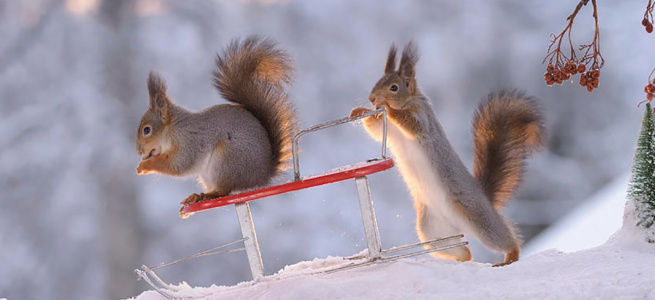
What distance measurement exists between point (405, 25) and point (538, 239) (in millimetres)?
1079

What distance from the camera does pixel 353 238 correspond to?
2779 millimetres

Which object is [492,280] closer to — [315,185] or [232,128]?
[315,185]

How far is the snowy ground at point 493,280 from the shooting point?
1118mm

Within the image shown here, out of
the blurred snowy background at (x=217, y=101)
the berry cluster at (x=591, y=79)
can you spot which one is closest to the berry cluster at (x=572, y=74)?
the berry cluster at (x=591, y=79)

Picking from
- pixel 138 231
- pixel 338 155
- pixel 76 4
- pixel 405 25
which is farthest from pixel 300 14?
pixel 138 231

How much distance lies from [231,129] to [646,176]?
90 centimetres

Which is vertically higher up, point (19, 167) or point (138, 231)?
point (19, 167)

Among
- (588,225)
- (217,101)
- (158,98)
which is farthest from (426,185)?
(217,101)

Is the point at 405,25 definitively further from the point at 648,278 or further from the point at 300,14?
the point at 648,278

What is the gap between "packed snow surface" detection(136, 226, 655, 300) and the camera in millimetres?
1118

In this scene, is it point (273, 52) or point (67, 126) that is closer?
point (273, 52)

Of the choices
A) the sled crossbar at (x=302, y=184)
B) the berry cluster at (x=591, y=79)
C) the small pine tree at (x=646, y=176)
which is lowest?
the small pine tree at (x=646, y=176)

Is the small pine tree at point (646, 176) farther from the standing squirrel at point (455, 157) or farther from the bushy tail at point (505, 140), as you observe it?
the bushy tail at point (505, 140)

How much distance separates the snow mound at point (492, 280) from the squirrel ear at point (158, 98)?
1.40 ft
